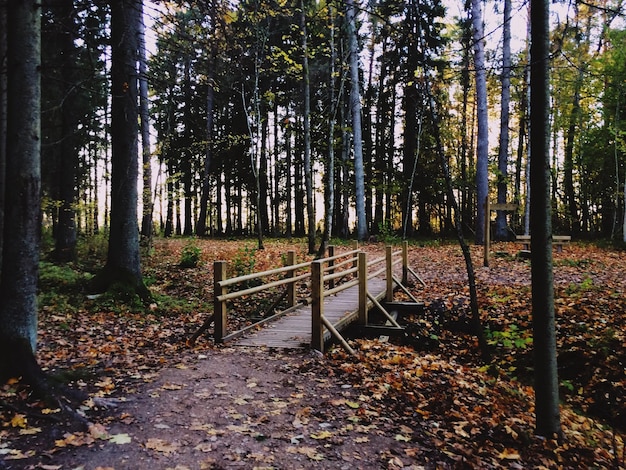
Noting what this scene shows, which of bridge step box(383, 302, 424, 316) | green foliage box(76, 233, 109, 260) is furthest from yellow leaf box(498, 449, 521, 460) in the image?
green foliage box(76, 233, 109, 260)

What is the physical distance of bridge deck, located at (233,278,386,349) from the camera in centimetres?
714

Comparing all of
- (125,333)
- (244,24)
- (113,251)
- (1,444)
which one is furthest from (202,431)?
(244,24)

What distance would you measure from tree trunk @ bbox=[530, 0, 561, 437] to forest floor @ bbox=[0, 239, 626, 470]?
54cm

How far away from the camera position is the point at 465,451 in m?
4.21

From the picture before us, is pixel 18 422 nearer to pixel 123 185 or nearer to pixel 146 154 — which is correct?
pixel 123 185

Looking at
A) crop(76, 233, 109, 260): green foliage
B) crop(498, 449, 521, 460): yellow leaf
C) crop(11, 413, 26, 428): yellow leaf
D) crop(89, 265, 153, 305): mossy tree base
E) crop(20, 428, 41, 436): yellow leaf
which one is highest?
crop(76, 233, 109, 260): green foliage

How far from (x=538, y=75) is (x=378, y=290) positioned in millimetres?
7894

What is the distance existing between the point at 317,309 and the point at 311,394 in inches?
73.3

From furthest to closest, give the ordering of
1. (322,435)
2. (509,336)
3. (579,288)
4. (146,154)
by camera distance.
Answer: (146,154)
(579,288)
(509,336)
(322,435)

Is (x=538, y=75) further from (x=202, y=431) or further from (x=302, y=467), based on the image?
(x=202, y=431)

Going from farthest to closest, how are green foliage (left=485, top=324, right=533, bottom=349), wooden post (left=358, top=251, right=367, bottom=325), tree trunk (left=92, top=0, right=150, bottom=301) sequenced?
tree trunk (left=92, top=0, right=150, bottom=301) → wooden post (left=358, top=251, right=367, bottom=325) → green foliage (left=485, top=324, right=533, bottom=349)

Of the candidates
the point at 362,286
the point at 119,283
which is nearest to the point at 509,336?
the point at 362,286

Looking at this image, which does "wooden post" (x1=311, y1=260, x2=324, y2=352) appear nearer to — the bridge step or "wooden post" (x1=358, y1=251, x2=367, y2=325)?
"wooden post" (x1=358, y1=251, x2=367, y2=325)

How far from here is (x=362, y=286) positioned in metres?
8.62
